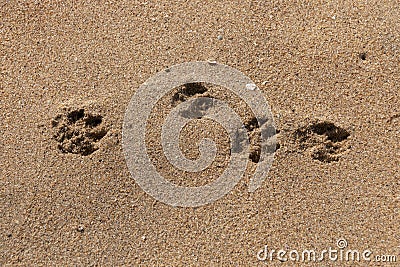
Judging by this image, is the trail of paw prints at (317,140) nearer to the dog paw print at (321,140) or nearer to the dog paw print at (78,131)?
the dog paw print at (321,140)

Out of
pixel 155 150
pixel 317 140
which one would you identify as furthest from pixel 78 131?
pixel 317 140

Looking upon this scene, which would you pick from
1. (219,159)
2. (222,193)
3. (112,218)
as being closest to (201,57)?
(219,159)

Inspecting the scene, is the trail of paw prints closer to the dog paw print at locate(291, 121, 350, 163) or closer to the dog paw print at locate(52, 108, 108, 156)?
the dog paw print at locate(291, 121, 350, 163)

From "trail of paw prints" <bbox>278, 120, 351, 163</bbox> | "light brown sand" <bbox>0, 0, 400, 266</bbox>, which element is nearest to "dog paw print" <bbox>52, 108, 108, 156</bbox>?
"light brown sand" <bbox>0, 0, 400, 266</bbox>

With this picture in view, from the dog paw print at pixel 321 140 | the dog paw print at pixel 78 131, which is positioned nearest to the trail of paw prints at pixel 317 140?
the dog paw print at pixel 321 140

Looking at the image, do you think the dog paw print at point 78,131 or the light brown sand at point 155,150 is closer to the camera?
the light brown sand at point 155,150

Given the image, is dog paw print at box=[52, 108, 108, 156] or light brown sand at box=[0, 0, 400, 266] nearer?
light brown sand at box=[0, 0, 400, 266]

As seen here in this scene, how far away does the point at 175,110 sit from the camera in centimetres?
217

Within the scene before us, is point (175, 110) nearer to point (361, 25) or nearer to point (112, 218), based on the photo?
point (112, 218)

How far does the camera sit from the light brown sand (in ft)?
6.50

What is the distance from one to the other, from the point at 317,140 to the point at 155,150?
0.70 metres

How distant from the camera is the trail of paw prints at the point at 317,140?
2076 millimetres

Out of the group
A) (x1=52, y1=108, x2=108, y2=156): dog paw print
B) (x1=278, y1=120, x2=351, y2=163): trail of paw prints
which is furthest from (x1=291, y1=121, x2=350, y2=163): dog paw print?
(x1=52, y1=108, x2=108, y2=156): dog paw print

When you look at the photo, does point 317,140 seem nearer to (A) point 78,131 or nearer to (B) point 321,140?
(B) point 321,140
